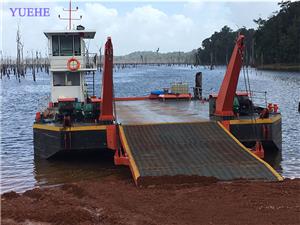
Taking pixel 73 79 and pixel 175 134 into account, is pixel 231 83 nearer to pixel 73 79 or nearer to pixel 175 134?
pixel 175 134

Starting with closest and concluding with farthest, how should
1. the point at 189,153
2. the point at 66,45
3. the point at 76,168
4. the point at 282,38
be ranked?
the point at 189,153 → the point at 76,168 → the point at 66,45 → the point at 282,38

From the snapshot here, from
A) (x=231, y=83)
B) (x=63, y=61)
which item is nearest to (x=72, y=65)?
(x=63, y=61)

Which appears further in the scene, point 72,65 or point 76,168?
point 72,65

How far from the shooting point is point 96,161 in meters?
17.8

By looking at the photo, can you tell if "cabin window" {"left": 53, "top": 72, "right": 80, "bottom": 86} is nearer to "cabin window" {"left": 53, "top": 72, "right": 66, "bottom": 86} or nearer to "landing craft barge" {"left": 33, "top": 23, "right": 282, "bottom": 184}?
"cabin window" {"left": 53, "top": 72, "right": 66, "bottom": 86}

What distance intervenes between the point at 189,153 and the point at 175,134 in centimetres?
158

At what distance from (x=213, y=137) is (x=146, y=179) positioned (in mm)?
4206

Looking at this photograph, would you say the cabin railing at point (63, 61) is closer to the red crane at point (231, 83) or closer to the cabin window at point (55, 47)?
the cabin window at point (55, 47)

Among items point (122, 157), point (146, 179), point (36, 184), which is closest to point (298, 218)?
point (146, 179)

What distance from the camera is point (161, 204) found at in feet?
34.4

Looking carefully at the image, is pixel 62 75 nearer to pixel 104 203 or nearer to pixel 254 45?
pixel 104 203

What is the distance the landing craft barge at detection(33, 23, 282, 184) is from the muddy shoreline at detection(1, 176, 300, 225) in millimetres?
1037

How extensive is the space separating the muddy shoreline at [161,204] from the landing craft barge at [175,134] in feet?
3.40

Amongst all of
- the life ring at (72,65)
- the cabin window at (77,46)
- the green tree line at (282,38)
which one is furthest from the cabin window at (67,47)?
the green tree line at (282,38)
